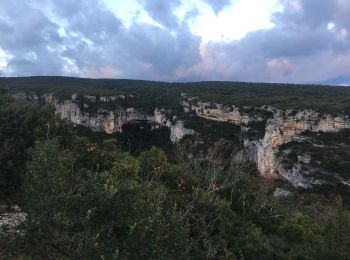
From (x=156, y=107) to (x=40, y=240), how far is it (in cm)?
9348

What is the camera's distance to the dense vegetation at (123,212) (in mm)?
9984

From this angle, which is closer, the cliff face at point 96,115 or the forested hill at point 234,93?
the forested hill at point 234,93

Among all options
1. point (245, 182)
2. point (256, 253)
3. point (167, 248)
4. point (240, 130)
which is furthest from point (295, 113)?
point (167, 248)

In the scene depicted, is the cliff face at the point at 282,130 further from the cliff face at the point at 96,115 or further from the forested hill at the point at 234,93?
the cliff face at the point at 96,115

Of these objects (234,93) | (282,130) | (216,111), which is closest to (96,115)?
(216,111)

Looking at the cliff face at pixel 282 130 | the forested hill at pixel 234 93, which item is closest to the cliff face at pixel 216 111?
the forested hill at pixel 234 93

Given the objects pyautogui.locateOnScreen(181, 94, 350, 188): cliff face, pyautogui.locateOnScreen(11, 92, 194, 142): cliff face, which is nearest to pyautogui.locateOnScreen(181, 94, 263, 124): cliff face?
pyautogui.locateOnScreen(181, 94, 350, 188): cliff face

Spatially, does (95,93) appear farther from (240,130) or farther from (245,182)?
(245,182)

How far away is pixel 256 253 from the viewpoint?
20859mm

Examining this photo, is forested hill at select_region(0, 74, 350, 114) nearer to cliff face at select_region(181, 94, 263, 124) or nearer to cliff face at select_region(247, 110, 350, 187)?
cliff face at select_region(181, 94, 263, 124)

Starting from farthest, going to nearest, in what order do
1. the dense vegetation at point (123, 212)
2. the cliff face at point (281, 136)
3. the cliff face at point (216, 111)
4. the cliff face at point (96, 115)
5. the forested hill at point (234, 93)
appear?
the cliff face at point (96, 115)
the cliff face at point (216, 111)
the forested hill at point (234, 93)
the cliff face at point (281, 136)
the dense vegetation at point (123, 212)

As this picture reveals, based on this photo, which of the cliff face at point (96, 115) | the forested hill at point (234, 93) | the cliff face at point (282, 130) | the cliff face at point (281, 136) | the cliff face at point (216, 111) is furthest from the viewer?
the cliff face at point (96, 115)

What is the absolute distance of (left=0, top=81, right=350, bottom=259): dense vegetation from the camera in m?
9.98

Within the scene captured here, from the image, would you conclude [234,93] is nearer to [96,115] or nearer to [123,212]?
[96,115]
